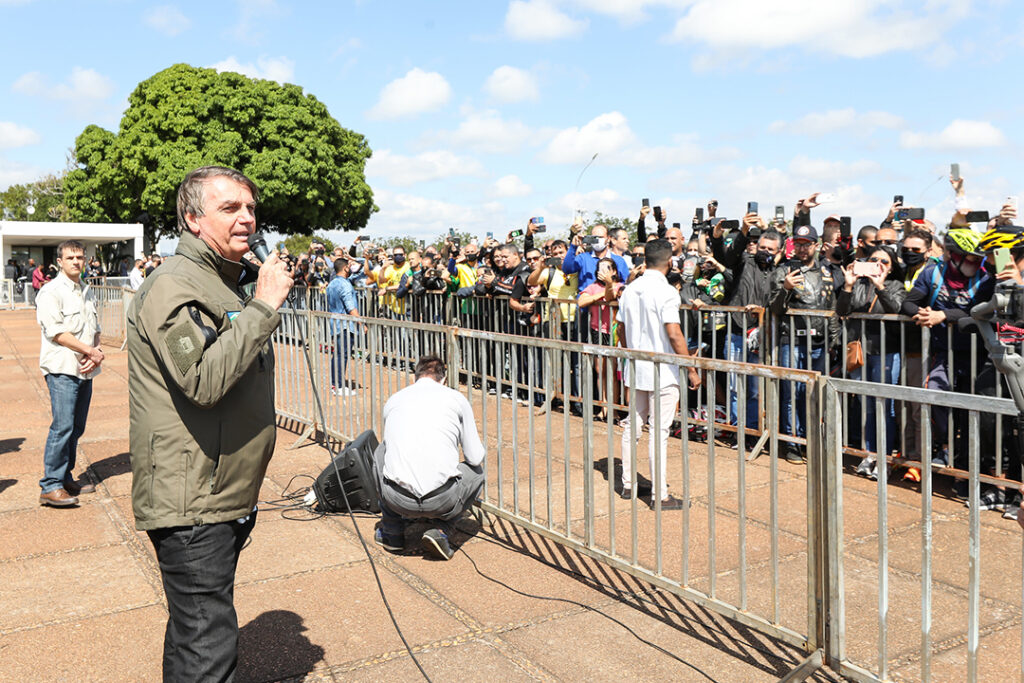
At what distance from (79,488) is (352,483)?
2306 millimetres

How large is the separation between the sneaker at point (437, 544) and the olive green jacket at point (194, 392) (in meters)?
2.43

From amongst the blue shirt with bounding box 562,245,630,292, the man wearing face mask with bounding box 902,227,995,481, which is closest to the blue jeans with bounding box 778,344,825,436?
the man wearing face mask with bounding box 902,227,995,481

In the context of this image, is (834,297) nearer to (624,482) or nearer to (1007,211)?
(1007,211)

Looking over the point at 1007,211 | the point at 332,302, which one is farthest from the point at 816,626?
the point at 332,302

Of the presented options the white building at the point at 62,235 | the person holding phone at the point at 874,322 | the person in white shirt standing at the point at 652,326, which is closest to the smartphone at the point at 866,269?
the person holding phone at the point at 874,322

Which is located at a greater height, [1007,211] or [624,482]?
[1007,211]

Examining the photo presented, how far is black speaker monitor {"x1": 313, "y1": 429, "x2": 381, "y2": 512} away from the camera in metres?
6.09

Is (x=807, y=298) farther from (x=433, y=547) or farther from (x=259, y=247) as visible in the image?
(x=259, y=247)

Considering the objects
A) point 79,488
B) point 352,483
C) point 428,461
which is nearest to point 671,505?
point 428,461

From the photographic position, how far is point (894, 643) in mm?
4008

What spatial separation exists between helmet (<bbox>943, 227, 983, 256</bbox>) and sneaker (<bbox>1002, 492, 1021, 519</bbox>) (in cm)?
171

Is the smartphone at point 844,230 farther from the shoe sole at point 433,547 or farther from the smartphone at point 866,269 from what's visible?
the shoe sole at point 433,547

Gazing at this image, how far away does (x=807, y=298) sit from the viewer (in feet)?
25.2

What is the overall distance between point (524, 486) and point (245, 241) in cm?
435
